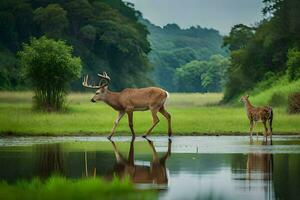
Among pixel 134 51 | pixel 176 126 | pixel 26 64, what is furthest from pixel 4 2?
pixel 176 126

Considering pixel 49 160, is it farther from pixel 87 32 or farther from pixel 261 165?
pixel 87 32

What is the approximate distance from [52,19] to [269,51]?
26846 mm

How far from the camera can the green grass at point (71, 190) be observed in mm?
12852

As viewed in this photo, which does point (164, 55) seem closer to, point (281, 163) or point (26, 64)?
point (26, 64)

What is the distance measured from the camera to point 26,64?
41.6 meters

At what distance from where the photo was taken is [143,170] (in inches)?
679

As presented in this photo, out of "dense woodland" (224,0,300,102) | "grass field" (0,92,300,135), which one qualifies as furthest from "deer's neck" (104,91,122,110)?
"dense woodland" (224,0,300,102)

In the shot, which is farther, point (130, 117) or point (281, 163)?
point (130, 117)

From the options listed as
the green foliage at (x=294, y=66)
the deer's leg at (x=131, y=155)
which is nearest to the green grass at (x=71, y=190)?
the deer's leg at (x=131, y=155)

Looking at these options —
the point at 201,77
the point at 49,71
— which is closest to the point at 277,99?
the point at 49,71

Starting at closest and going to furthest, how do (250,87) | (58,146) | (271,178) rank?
1. (271,178)
2. (58,146)
3. (250,87)

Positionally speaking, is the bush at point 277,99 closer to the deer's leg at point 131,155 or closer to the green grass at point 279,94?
the green grass at point 279,94

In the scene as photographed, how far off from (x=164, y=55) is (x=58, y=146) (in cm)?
16540

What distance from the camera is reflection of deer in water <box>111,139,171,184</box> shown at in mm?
15617
